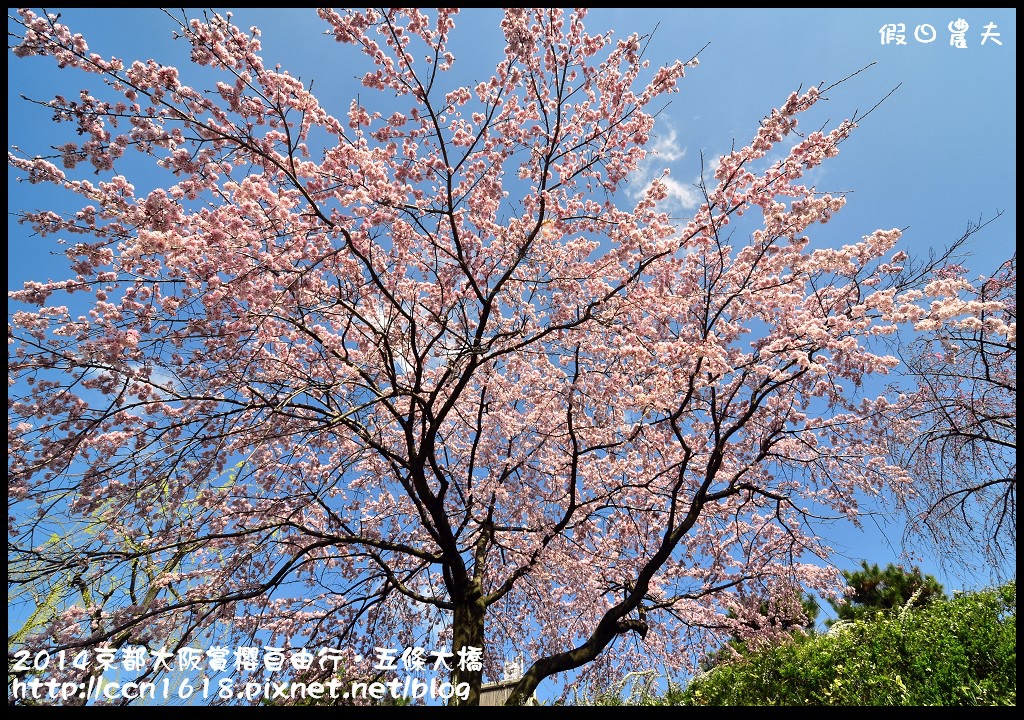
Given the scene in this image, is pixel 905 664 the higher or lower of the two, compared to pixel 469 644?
lower

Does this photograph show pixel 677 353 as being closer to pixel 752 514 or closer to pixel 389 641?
pixel 752 514

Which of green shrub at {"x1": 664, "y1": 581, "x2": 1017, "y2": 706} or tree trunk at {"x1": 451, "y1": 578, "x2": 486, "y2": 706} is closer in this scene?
green shrub at {"x1": 664, "y1": 581, "x2": 1017, "y2": 706}

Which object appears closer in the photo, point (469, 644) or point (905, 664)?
point (905, 664)

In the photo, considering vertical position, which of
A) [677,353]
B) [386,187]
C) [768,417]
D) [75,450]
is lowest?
[75,450]

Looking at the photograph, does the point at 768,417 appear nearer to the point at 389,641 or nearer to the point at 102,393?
the point at 389,641

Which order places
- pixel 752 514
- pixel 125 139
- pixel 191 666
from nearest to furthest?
pixel 125 139, pixel 191 666, pixel 752 514

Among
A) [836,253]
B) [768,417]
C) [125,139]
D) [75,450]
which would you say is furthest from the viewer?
[768,417]

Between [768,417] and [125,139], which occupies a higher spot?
[125,139]

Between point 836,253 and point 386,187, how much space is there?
5936 millimetres

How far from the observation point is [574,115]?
6219 millimetres

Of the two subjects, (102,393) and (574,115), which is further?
(574,115)

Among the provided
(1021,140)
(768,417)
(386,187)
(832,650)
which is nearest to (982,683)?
(832,650)

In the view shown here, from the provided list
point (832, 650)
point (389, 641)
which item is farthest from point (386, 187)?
point (832, 650)

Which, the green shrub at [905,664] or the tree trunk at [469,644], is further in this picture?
the tree trunk at [469,644]
